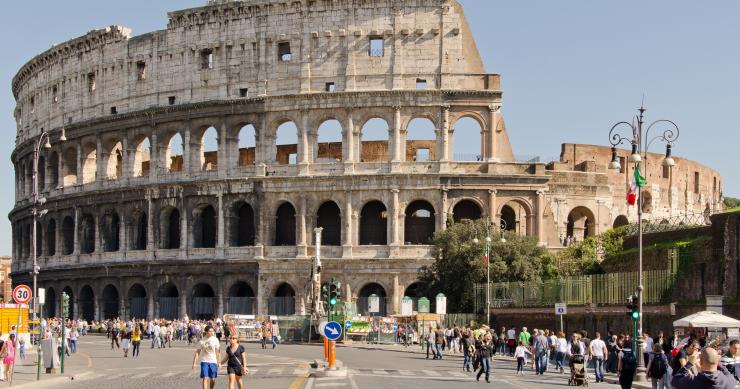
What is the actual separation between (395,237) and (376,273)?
88.2 inches

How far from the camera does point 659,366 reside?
75.9ft

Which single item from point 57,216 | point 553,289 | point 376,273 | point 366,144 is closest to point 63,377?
point 553,289

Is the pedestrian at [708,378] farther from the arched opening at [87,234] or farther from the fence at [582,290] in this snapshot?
the arched opening at [87,234]

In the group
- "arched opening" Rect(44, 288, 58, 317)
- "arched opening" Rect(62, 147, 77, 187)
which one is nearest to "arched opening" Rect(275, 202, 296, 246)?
"arched opening" Rect(62, 147, 77, 187)

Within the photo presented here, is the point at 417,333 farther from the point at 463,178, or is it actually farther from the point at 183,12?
the point at 183,12

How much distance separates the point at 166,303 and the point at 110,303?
5.82 m

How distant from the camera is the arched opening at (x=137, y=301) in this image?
237 ft

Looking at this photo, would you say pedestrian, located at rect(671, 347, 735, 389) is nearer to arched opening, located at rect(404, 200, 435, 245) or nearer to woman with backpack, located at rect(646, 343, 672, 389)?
woman with backpack, located at rect(646, 343, 672, 389)

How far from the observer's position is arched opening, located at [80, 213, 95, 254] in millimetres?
76875

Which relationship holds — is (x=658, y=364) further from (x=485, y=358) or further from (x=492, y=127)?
(x=492, y=127)

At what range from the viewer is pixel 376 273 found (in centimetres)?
6569

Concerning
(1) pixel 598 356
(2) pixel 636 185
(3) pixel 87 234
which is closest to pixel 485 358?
(1) pixel 598 356

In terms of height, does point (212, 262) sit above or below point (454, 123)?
below

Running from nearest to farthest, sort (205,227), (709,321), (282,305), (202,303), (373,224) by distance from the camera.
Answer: (709,321)
(282,305)
(373,224)
(202,303)
(205,227)
